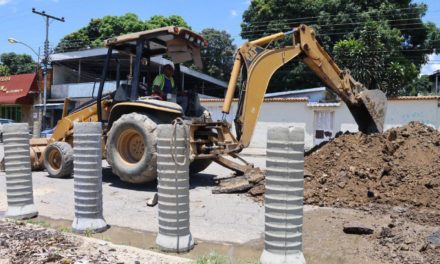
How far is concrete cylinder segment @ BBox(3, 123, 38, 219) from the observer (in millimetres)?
6883

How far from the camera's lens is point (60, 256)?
185 inches

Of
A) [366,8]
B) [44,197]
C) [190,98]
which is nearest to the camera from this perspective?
[44,197]

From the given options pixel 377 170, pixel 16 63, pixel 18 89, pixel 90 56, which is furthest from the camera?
pixel 16 63

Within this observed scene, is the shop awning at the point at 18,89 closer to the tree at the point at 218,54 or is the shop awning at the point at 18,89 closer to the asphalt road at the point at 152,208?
the tree at the point at 218,54

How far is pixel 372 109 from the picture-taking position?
428 inches

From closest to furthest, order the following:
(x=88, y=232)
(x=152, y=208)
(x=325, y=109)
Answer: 1. (x=88, y=232)
2. (x=152, y=208)
3. (x=325, y=109)

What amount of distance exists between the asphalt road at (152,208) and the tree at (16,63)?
45.6 meters

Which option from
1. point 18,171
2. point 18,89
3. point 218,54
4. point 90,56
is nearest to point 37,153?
point 18,171

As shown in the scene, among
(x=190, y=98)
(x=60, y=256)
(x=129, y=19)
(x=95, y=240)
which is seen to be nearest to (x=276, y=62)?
(x=190, y=98)

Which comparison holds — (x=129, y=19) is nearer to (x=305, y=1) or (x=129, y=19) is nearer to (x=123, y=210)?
(x=305, y=1)

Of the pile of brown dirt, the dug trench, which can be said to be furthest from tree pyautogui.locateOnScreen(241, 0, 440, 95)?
the pile of brown dirt

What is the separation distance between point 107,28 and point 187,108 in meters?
31.3

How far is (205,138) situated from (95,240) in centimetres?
432

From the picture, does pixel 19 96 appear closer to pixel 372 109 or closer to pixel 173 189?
pixel 372 109
